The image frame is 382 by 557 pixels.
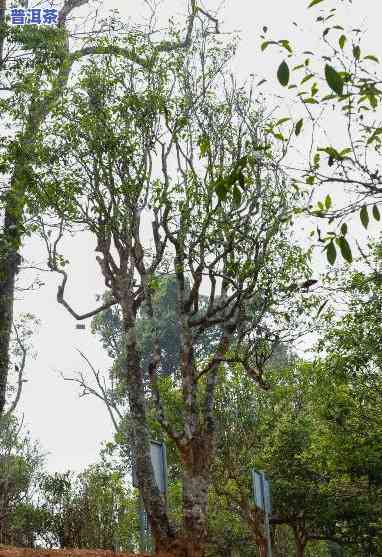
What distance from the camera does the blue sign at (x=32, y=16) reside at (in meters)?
14.8

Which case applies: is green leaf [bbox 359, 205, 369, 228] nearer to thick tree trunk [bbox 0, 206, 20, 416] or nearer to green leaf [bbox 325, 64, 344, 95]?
green leaf [bbox 325, 64, 344, 95]

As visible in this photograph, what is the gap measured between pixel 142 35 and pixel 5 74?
2.54 meters

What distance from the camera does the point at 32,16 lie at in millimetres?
15656

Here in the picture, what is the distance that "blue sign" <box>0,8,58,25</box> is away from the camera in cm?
1483

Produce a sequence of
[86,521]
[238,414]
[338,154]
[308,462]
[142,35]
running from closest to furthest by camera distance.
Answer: [338,154] < [142,35] < [86,521] < [308,462] < [238,414]

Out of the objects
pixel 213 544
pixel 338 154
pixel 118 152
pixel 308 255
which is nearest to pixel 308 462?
pixel 213 544

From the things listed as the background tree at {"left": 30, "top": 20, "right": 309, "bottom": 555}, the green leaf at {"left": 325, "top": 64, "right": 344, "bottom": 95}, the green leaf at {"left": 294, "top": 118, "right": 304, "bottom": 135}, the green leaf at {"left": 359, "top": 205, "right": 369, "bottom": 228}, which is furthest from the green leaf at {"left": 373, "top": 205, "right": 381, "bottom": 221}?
the background tree at {"left": 30, "top": 20, "right": 309, "bottom": 555}

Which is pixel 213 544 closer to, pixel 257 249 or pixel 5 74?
pixel 257 249

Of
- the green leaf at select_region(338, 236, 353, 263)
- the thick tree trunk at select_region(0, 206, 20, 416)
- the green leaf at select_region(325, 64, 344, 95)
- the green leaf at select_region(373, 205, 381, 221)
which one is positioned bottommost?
the green leaf at select_region(338, 236, 353, 263)

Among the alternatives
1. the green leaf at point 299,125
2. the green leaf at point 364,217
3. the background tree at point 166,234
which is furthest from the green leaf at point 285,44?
the background tree at point 166,234

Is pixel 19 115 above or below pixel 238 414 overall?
above

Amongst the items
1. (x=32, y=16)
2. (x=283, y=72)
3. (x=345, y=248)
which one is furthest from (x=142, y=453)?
(x=283, y=72)

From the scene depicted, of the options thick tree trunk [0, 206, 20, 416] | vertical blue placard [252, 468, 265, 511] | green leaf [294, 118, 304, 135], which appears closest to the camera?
green leaf [294, 118, 304, 135]

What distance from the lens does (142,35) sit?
46.6 ft
